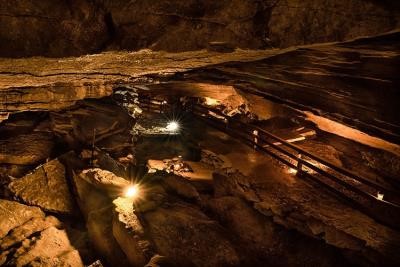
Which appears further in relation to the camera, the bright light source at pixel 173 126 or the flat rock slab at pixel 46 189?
the bright light source at pixel 173 126

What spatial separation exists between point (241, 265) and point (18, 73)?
7.01 meters

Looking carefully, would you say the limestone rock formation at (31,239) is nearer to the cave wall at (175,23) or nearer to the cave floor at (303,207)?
the cave floor at (303,207)

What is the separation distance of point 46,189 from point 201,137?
23.1ft

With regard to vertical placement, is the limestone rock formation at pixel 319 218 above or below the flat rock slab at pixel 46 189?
above

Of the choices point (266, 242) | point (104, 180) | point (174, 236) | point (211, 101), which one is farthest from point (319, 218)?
point (211, 101)

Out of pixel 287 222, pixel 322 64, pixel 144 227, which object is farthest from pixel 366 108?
pixel 144 227

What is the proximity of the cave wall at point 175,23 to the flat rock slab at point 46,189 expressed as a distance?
1011 centimetres

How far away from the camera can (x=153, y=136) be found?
49.3ft

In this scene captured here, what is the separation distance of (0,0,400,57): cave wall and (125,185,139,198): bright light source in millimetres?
7043

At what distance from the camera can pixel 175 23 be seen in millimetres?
3871

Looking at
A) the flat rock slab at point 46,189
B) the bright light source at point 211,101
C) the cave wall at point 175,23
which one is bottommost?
the flat rock slab at point 46,189

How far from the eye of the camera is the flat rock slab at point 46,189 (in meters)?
12.0

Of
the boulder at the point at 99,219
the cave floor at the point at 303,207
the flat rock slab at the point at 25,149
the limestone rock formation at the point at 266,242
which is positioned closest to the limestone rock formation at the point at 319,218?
the cave floor at the point at 303,207

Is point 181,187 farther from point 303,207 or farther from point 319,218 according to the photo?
point 319,218
